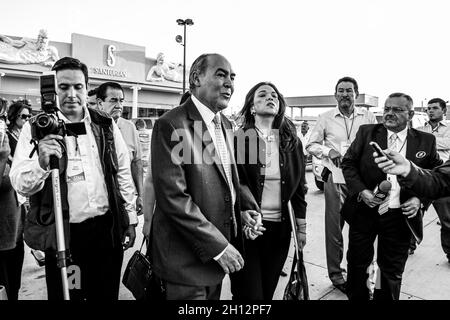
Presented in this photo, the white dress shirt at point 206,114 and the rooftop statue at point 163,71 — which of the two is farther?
the rooftop statue at point 163,71

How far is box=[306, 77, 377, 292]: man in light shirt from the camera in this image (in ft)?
10.6

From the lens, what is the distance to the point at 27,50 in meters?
17.9

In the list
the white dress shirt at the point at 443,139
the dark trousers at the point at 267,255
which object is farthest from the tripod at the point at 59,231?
the white dress shirt at the point at 443,139

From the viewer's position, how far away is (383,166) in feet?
6.07

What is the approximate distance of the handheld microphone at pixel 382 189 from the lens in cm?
228

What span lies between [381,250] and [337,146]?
3.99ft

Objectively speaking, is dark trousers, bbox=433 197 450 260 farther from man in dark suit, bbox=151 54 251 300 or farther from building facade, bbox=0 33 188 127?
building facade, bbox=0 33 188 127

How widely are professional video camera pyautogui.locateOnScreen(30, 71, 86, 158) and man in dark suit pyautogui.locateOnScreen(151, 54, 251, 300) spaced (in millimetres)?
529

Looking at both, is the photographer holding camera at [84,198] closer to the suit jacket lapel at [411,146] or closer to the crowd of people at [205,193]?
the crowd of people at [205,193]

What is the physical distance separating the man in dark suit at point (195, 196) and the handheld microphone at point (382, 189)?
4.03ft

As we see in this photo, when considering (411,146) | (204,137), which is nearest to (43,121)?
(204,137)

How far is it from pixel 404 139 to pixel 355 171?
18.1 inches
